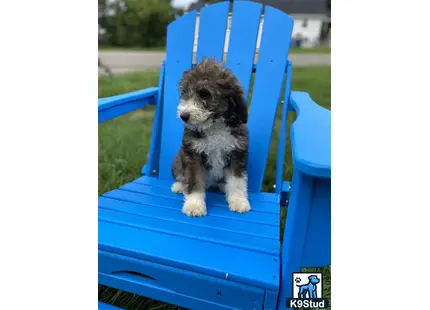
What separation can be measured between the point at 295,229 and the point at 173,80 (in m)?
1.36

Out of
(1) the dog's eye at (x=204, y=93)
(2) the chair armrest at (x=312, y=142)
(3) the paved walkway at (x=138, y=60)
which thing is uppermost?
(3) the paved walkway at (x=138, y=60)

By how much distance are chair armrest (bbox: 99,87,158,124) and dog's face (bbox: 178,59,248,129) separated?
0.39 m

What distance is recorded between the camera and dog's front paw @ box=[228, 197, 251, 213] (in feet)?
4.99

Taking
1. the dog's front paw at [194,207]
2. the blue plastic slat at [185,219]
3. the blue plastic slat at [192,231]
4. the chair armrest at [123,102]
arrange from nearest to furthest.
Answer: the blue plastic slat at [192,231]
the blue plastic slat at [185,219]
the dog's front paw at [194,207]
the chair armrest at [123,102]

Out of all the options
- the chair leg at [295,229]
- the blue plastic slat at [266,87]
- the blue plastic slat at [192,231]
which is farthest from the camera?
the blue plastic slat at [266,87]

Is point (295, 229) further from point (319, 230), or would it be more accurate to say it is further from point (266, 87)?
point (266, 87)

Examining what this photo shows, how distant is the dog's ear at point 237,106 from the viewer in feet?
4.81

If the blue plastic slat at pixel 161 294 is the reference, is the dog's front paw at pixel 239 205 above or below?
above

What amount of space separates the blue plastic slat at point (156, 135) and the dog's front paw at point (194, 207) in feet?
2.01

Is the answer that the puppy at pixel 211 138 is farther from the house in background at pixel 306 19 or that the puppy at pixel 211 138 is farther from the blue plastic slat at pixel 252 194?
the house in background at pixel 306 19

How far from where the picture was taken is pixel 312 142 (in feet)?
3.13

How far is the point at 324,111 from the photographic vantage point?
1.32m

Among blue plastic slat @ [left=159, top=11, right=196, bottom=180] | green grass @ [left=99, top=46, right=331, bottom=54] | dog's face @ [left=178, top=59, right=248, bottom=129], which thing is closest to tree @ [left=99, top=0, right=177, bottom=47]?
green grass @ [left=99, top=46, right=331, bottom=54]

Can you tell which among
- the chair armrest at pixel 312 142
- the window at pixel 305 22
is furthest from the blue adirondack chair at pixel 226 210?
the window at pixel 305 22
